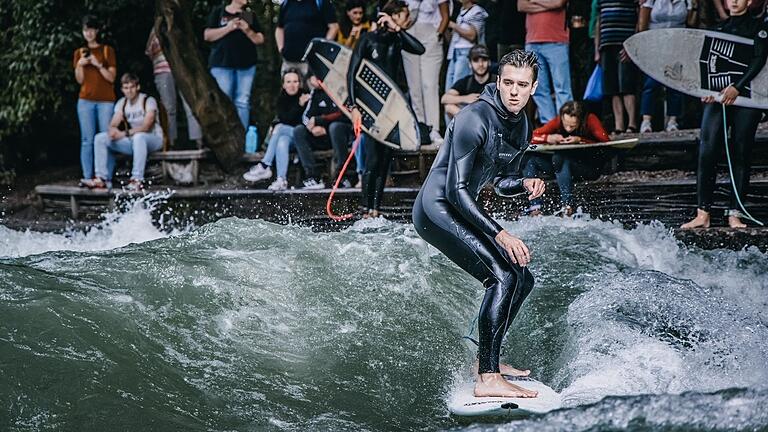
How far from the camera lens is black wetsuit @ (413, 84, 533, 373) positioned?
4926 millimetres

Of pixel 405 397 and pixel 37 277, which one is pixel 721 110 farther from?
pixel 37 277

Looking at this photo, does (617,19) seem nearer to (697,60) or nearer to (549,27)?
(549,27)

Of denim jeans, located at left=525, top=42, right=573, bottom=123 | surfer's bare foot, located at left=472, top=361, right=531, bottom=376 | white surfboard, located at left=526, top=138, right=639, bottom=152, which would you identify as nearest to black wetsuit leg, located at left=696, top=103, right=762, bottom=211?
white surfboard, located at left=526, top=138, right=639, bottom=152

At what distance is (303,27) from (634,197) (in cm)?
362

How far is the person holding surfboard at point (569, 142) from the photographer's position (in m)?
8.18

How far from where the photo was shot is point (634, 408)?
393 cm

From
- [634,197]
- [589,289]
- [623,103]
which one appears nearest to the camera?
[589,289]

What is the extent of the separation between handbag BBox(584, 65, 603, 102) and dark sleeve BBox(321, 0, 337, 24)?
100 inches

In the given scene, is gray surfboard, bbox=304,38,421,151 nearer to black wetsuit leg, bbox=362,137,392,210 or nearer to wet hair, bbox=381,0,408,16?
black wetsuit leg, bbox=362,137,392,210

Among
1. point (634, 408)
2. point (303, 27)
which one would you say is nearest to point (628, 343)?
point (634, 408)

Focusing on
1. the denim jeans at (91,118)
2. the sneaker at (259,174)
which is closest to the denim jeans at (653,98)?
the sneaker at (259,174)

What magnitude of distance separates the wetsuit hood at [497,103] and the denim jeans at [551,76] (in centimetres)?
395

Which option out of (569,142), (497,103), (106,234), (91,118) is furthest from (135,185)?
(497,103)

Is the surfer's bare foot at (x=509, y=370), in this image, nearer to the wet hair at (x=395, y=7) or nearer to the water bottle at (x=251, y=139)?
the wet hair at (x=395, y=7)
